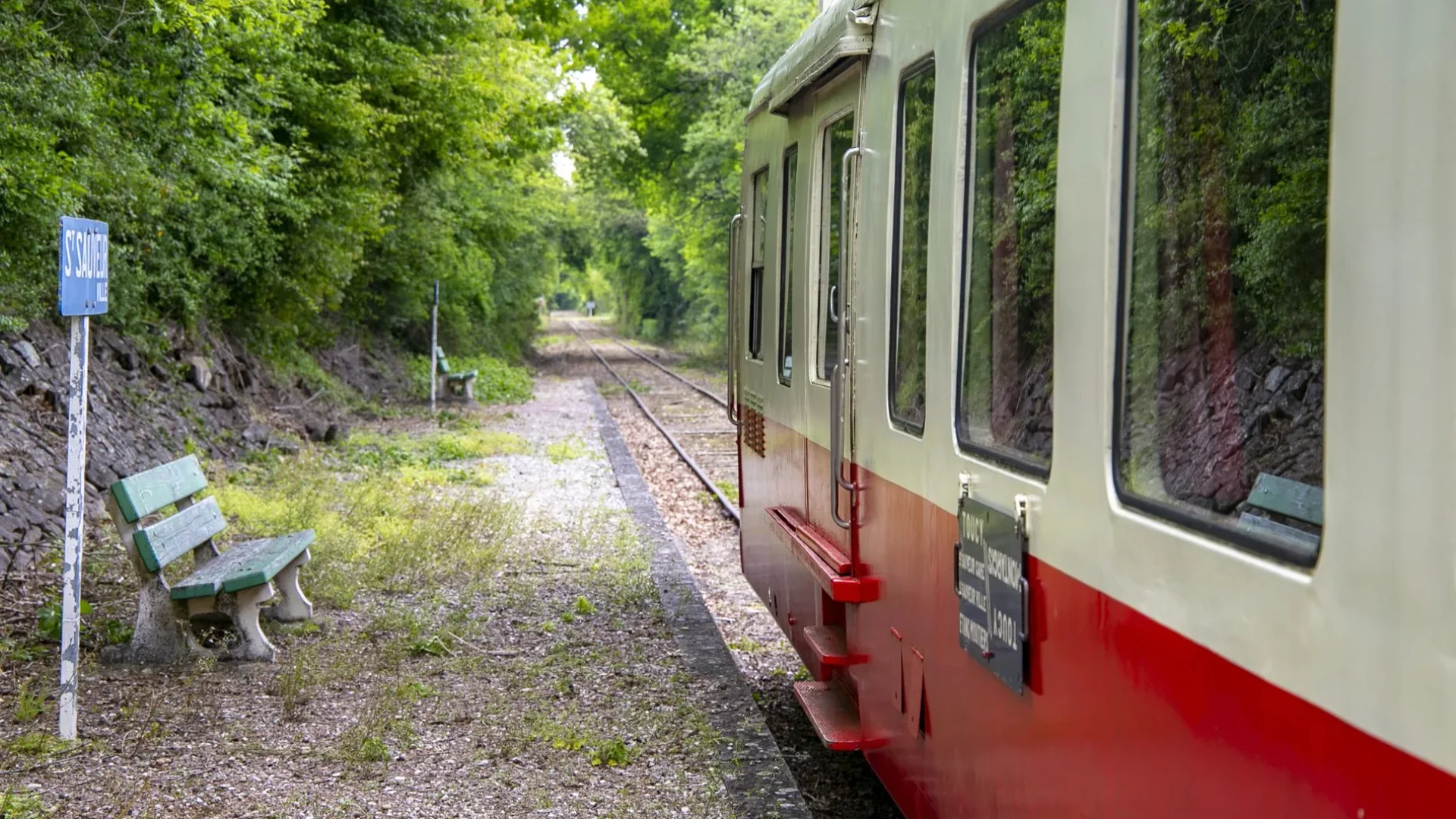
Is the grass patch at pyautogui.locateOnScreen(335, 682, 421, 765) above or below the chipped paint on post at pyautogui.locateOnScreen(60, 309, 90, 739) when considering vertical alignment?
below

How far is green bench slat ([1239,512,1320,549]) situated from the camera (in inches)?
73.9

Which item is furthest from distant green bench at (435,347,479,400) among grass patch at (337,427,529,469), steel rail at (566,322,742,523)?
grass patch at (337,427,529,469)

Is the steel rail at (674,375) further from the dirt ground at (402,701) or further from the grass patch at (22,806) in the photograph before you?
the grass patch at (22,806)

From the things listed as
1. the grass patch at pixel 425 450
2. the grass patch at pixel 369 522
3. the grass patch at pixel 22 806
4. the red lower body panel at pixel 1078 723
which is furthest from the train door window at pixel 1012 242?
the grass patch at pixel 425 450

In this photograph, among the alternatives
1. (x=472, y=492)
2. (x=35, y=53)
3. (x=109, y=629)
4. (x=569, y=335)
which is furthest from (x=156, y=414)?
(x=569, y=335)

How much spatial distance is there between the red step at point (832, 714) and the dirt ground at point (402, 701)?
47cm

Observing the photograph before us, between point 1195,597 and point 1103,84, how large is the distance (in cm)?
97

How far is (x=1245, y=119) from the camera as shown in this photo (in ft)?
7.08

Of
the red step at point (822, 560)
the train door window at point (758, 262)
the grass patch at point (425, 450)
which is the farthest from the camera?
the grass patch at point (425, 450)

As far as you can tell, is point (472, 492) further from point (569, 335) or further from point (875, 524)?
point (569, 335)

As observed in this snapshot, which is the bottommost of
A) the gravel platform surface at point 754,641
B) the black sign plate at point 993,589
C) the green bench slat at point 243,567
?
the gravel platform surface at point 754,641

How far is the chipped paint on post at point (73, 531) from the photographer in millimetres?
5750

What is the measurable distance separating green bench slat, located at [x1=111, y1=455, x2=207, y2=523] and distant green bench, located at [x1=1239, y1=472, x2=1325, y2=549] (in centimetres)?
585

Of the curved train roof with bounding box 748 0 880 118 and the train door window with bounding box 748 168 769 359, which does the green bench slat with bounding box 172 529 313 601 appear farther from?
the curved train roof with bounding box 748 0 880 118
